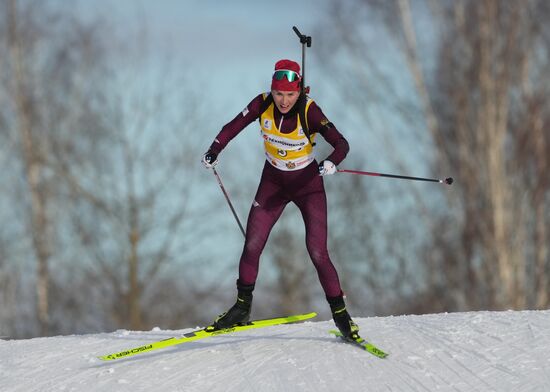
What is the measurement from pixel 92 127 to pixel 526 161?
29.6 feet

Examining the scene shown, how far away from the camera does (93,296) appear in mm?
20406

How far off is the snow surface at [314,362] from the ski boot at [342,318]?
0.12 meters

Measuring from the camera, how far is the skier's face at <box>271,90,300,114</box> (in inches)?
252

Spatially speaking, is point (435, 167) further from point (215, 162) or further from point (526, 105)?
point (215, 162)

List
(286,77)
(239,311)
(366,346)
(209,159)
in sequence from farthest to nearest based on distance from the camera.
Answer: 1. (239,311)
2. (366,346)
3. (209,159)
4. (286,77)

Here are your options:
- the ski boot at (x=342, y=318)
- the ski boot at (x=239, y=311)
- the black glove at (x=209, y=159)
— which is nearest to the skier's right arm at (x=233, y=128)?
the black glove at (x=209, y=159)

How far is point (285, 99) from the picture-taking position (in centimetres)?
641

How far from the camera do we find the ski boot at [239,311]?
6949 millimetres

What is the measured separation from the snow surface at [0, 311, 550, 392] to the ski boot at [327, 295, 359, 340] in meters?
0.12

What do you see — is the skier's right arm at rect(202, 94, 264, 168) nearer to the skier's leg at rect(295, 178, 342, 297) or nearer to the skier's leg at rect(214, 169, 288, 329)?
the skier's leg at rect(214, 169, 288, 329)

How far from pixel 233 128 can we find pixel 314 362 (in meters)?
1.81

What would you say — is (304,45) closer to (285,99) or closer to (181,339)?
(285,99)

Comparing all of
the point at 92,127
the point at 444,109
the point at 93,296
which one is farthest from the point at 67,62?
the point at 444,109

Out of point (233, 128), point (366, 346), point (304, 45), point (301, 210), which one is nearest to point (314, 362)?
point (366, 346)
